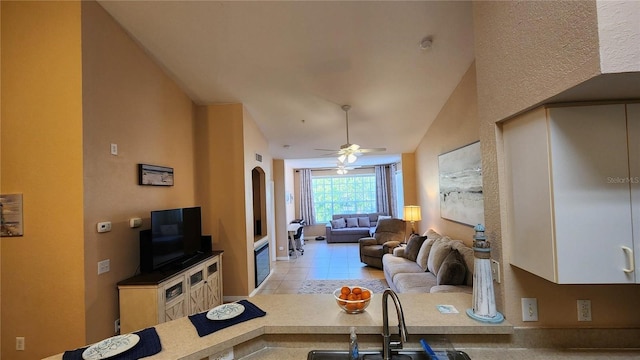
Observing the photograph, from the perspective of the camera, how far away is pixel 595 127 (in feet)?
3.57

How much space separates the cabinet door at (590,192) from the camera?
1059 mm

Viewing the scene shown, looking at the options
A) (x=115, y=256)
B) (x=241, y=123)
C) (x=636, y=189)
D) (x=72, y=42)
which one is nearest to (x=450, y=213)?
(x=636, y=189)

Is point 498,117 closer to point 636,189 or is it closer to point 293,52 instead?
point 636,189

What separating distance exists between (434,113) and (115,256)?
4924 mm

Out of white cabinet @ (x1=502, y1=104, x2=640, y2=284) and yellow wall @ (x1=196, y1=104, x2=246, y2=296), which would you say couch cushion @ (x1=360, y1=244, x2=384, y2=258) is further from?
white cabinet @ (x1=502, y1=104, x2=640, y2=284)

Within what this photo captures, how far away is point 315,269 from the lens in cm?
576

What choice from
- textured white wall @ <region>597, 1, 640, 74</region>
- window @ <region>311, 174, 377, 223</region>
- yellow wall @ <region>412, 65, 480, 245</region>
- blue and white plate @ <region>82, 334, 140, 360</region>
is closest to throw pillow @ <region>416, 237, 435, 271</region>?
yellow wall @ <region>412, 65, 480, 245</region>

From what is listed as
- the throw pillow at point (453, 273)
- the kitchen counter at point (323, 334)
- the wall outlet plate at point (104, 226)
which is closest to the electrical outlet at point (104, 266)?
the wall outlet plate at point (104, 226)

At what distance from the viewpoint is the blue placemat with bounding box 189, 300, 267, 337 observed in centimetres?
131

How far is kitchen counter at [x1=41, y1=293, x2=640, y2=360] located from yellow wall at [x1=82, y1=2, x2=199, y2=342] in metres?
1.47

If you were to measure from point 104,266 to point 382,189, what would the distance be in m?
8.34

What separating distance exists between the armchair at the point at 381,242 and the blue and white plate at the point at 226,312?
172 inches

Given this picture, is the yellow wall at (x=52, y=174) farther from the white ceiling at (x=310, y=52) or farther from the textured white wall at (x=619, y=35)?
the textured white wall at (x=619, y=35)

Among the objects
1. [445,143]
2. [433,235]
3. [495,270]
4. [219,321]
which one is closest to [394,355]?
[495,270]
